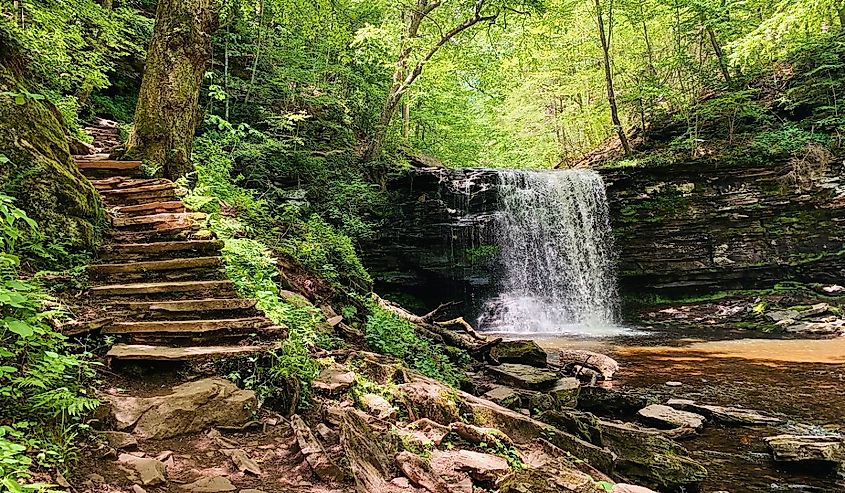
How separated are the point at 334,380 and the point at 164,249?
2.48m

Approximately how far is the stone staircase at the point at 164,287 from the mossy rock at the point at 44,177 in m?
0.33

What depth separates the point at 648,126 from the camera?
1998 centimetres

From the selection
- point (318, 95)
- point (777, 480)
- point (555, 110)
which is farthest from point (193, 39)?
point (555, 110)

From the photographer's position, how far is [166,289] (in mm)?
4621

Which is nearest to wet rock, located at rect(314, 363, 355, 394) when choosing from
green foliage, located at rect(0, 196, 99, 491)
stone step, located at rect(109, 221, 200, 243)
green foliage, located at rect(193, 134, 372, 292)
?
green foliage, located at rect(0, 196, 99, 491)

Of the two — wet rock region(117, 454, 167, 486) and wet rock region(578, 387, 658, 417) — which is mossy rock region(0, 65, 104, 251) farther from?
wet rock region(578, 387, 658, 417)

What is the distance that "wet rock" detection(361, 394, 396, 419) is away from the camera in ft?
13.4

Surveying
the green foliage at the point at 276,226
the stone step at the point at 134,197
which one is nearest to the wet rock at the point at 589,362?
the green foliage at the point at 276,226

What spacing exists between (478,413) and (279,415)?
213 cm

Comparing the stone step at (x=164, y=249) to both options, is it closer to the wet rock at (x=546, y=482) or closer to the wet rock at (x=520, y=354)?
the wet rock at (x=546, y=482)

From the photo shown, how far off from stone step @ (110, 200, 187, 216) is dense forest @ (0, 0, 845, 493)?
Result: 0.11 feet

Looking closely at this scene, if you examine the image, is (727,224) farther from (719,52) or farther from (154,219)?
(154,219)

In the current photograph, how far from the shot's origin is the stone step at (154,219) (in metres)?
5.84

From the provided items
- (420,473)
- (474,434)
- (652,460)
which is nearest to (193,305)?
(420,473)
